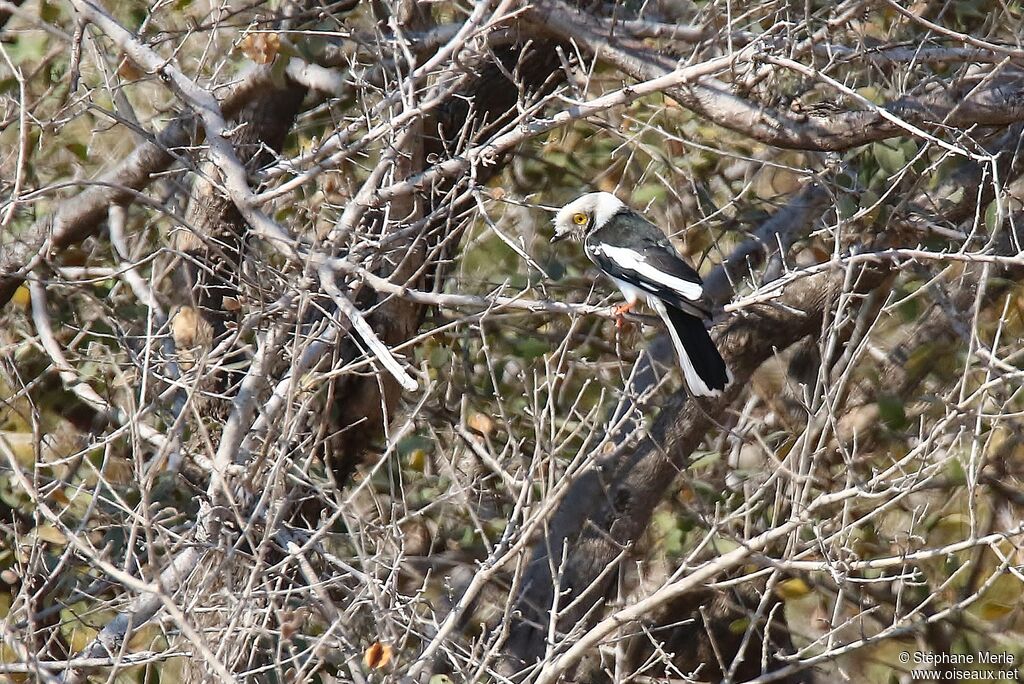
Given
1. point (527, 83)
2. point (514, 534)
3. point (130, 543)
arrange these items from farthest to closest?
point (527, 83) < point (514, 534) < point (130, 543)

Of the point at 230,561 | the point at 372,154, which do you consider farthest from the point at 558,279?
the point at 230,561

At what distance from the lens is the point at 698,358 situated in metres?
4.59

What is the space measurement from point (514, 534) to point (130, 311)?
86.6 inches

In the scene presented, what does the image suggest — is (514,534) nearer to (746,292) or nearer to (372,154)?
(746,292)

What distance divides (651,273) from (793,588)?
1.58 meters

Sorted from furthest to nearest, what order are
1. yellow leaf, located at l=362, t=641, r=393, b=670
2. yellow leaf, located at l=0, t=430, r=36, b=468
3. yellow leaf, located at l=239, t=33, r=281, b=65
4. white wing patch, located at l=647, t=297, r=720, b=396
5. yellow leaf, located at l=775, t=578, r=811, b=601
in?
1. yellow leaf, located at l=775, t=578, r=811, b=601
2. yellow leaf, located at l=0, t=430, r=36, b=468
3. white wing patch, located at l=647, t=297, r=720, b=396
4. yellow leaf, located at l=239, t=33, r=281, b=65
5. yellow leaf, located at l=362, t=641, r=393, b=670

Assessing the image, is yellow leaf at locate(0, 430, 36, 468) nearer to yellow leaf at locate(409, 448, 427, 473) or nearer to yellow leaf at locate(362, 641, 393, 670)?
yellow leaf at locate(409, 448, 427, 473)

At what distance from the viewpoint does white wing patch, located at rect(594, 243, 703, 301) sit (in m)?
4.58

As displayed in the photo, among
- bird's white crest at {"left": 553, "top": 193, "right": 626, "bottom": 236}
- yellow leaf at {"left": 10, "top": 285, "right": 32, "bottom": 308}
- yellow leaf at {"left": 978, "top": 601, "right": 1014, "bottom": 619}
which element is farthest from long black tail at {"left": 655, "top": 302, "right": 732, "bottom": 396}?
yellow leaf at {"left": 10, "top": 285, "right": 32, "bottom": 308}

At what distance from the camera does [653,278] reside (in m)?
4.73

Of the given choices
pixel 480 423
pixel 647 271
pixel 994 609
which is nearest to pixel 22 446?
pixel 480 423

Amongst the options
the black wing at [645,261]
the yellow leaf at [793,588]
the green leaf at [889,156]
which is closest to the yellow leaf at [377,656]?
the black wing at [645,261]

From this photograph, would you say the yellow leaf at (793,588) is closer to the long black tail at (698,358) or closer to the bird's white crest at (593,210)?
the long black tail at (698,358)

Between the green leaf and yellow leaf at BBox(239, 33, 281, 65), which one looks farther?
the green leaf
